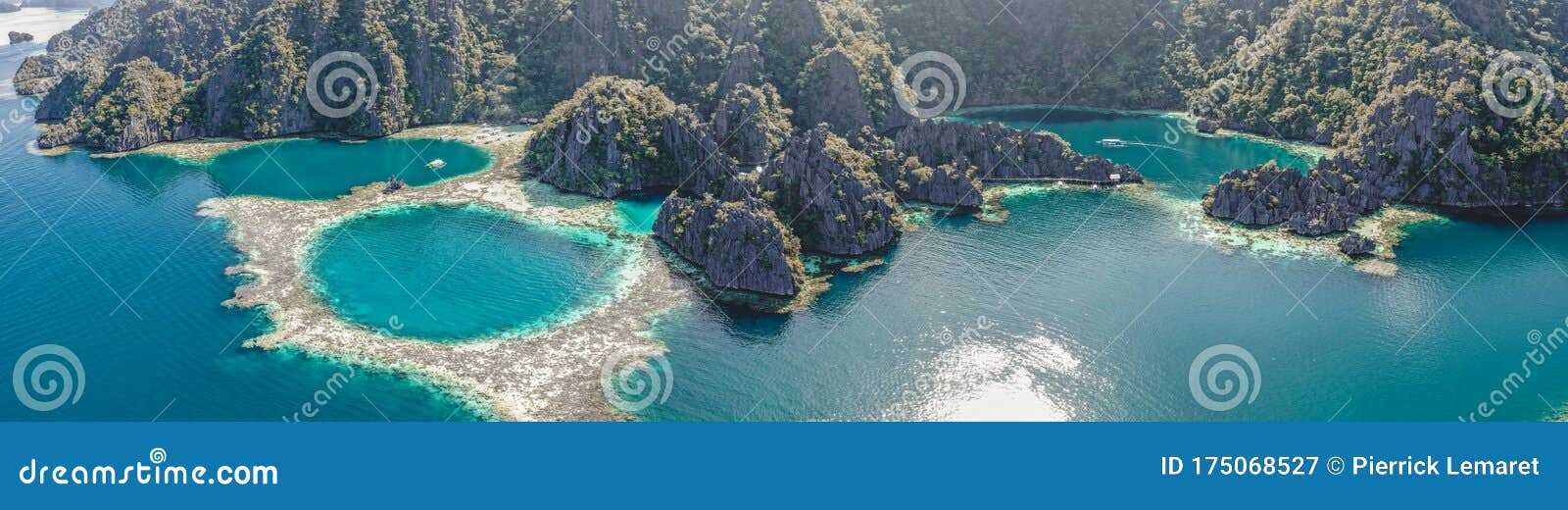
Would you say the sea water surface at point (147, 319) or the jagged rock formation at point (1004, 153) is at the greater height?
the jagged rock formation at point (1004, 153)

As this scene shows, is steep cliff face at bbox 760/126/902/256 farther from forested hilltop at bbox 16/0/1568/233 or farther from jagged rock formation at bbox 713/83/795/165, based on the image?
jagged rock formation at bbox 713/83/795/165

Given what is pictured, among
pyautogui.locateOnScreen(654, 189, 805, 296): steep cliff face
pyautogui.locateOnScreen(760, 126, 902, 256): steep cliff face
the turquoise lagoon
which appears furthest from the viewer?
pyautogui.locateOnScreen(760, 126, 902, 256): steep cliff face

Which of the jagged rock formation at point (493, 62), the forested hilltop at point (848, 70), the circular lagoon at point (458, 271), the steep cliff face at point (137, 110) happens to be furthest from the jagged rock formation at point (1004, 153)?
the steep cliff face at point (137, 110)

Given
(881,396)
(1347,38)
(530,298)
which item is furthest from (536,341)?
(1347,38)

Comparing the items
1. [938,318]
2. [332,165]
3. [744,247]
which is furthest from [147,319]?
[938,318]

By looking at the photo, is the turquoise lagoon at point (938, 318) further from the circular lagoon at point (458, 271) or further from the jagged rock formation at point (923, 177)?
the jagged rock formation at point (923, 177)

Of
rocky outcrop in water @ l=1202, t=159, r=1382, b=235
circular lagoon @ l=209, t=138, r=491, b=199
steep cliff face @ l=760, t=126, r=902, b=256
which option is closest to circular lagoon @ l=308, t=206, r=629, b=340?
circular lagoon @ l=209, t=138, r=491, b=199
